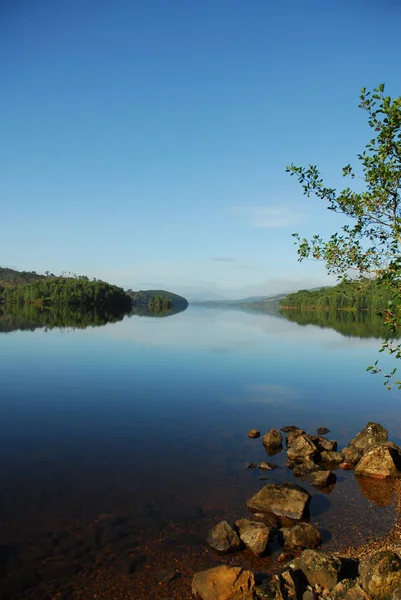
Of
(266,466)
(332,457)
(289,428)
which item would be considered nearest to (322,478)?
(266,466)

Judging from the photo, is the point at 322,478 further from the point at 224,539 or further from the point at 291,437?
the point at 224,539

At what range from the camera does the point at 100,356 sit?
55.3 metres

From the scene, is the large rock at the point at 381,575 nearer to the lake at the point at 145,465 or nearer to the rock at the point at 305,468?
the lake at the point at 145,465

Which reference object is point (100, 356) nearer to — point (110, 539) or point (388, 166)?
point (110, 539)

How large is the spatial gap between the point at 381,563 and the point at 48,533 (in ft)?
37.3

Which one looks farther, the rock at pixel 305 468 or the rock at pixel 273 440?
the rock at pixel 273 440

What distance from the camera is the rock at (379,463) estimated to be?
→ 21.1 meters

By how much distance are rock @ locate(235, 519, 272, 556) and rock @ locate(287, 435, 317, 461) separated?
8412 millimetres

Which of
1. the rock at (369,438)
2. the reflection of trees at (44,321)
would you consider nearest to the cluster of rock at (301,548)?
the rock at (369,438)

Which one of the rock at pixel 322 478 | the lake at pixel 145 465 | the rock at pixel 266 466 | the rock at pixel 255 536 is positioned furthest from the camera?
the rock at pixel 266 466

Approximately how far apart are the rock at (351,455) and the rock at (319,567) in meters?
10.7

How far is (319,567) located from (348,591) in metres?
1.12

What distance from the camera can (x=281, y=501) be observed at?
675 inches

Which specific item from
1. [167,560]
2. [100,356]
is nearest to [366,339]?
[100,356]
